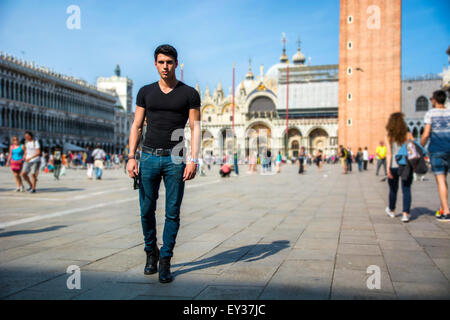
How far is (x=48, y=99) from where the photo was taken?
53.8 metres

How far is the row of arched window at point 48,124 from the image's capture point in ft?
151

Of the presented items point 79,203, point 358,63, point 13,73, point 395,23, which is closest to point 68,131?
point 13,73

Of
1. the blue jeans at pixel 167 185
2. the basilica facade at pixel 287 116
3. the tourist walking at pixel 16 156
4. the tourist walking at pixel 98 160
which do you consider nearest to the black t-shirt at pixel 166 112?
the blue jeans at pixel 167 185

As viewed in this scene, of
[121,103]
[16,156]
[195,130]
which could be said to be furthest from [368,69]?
[121,103]

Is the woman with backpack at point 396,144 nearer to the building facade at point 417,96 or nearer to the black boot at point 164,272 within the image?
the black boot at point 164,272

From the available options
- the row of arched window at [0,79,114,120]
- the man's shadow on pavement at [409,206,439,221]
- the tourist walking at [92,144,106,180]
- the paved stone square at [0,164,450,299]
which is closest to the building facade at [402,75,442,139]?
the row of arched window at [0,79,114,120]

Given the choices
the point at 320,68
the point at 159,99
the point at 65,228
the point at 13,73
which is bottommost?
the point at 65,228

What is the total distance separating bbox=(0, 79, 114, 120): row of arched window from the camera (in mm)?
46188

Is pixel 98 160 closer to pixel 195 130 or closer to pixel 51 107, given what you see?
pixel 195 130

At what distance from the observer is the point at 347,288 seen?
3.01m

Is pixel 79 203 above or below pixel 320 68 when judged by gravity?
below
